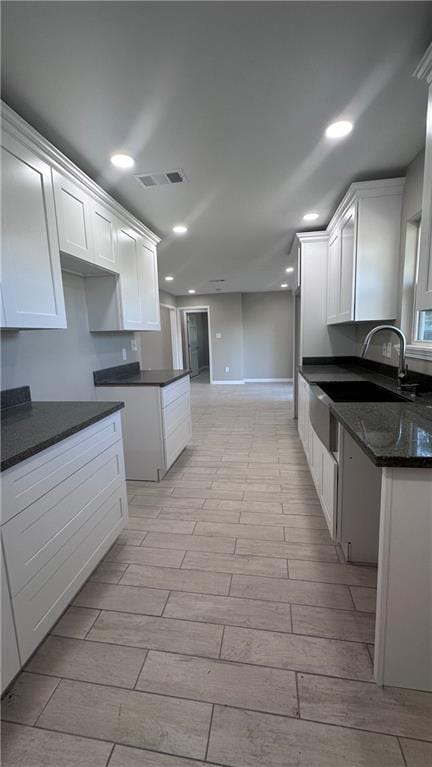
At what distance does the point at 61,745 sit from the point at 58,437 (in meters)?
1.02

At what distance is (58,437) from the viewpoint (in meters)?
1.32

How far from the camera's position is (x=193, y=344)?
9883 millimetres

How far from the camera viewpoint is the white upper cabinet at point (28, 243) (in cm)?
145

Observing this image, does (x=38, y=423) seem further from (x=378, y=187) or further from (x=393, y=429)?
(x=378, y=187)

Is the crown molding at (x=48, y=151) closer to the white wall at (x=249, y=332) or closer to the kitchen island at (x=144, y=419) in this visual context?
the kitchen island at (x=144, y=419)

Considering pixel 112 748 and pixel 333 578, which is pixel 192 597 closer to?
pixel 112 748

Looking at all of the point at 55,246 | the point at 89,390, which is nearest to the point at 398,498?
the point at 55,246

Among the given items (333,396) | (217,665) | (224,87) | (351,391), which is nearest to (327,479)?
(333,396)

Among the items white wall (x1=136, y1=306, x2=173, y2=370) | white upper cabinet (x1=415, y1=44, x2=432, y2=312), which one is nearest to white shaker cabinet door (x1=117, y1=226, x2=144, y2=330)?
white upper cabinet (x1=415, y1=44, x2=432, y2=312)

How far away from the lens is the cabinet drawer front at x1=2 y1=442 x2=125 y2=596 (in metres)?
1.11

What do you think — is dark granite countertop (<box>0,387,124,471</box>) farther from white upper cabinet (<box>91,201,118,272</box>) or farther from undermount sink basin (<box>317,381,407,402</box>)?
undermount sink basin (<box>317,381,407,402</box>)

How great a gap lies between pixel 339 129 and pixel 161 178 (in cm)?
120

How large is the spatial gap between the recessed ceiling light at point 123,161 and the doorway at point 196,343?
19.3 feet

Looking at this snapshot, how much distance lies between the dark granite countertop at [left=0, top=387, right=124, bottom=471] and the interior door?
24.3ft
